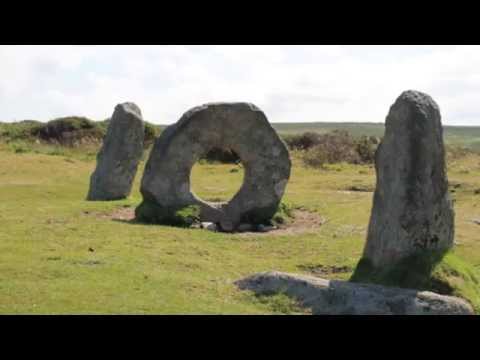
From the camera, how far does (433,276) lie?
1391 cm

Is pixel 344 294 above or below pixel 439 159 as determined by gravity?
below

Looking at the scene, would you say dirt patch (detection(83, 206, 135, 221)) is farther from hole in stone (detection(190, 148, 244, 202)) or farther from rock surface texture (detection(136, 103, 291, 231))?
hole in stone (detection(190, 148, 244, 202))

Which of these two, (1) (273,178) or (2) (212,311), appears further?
(1) (273,178)

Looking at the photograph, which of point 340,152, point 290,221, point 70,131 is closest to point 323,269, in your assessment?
point 290,221

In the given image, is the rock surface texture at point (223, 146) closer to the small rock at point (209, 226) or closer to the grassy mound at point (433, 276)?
the small rock at point (209, 226)

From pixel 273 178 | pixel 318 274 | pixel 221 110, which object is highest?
pixel 221 110

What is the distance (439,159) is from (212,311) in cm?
568

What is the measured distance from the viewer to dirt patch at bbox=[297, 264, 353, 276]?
17.0 metres

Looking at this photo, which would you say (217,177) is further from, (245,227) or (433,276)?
(433,276)

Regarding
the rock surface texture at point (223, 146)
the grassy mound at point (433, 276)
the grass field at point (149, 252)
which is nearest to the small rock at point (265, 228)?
the rock surface texture at point (223, 146)
